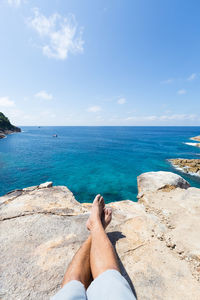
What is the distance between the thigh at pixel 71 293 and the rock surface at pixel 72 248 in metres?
Answer: 0.83

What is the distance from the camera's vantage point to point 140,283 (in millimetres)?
2078

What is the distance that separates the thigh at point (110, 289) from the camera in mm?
1280

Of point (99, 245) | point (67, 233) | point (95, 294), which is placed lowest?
point (67, 233)

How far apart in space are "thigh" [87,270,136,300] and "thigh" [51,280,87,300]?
10 cm

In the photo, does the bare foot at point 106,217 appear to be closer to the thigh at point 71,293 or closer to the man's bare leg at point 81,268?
the man's bare leg at point 81,268

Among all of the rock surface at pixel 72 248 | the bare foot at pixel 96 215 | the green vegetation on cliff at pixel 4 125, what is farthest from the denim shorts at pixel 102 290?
the green vegetation on cliff at pixel 4 125

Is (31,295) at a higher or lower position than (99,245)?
lower

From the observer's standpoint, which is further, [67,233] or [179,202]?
[179,202]

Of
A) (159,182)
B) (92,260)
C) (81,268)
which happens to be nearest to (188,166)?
(159,182)

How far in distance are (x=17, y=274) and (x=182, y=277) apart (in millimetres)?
3069

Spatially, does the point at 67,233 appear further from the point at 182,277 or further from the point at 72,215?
the point at 182,277

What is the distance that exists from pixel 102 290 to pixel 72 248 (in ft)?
4.97

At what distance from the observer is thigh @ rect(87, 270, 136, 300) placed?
4.20ft

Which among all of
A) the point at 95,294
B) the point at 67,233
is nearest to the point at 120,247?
the point at 67,233
